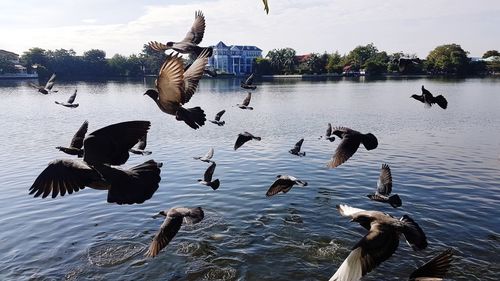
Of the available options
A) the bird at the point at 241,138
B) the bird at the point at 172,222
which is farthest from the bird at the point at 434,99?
the bird at the point at 172,222

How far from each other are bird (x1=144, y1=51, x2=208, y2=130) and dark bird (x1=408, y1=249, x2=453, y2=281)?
4522mm

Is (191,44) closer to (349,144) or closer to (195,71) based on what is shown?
(195,71)

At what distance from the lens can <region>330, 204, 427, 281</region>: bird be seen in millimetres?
5965

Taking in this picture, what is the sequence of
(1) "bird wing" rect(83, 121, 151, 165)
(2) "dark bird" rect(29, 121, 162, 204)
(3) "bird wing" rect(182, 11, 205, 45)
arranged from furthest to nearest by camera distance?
(3) "bird wing" rect(182, 11, 205, 45) → (1) "bird wing" rect(83, 121, 151, 165) → (2) "dark bird" rect(29, 121, 162, 204)

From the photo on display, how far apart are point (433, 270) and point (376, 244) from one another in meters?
1.06

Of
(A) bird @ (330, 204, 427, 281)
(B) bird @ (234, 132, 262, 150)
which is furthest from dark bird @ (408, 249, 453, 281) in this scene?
(B) bird @ (234, 132, 262, 150)

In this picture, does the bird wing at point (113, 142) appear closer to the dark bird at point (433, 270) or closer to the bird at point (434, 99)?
the dark bird at point (433, 270)

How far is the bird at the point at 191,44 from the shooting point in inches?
348

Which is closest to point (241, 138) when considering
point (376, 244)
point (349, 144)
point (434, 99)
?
point (349, 144)

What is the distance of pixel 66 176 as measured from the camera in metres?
6.52

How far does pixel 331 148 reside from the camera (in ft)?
85.2

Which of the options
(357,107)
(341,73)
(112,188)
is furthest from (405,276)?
(341,73)

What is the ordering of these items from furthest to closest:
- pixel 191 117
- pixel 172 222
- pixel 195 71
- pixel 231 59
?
pixel 231 59, pixel 172 222, pixel 195 71, pixel 191 117

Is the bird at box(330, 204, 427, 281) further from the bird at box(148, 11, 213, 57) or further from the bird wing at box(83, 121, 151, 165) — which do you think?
the bird at box(148, 11, 213, 57)
